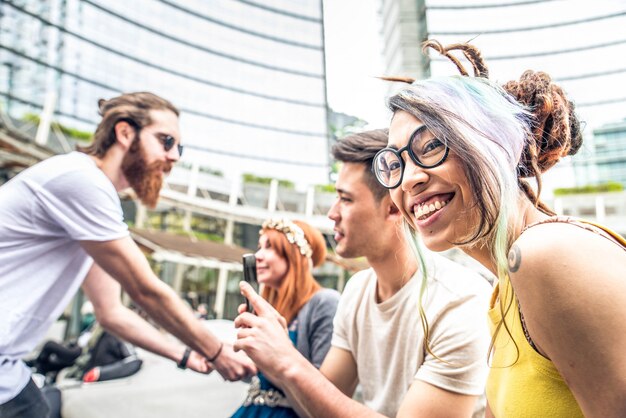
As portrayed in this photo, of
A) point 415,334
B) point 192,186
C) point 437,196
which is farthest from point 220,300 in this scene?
point 192,186

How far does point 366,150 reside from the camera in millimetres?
1071

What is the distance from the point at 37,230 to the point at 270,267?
0.74 m

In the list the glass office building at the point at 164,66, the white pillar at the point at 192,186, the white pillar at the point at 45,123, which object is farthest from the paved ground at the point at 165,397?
the white pillar at the point at 45,123

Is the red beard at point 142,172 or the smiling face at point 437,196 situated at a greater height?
the red beard at point 142,172

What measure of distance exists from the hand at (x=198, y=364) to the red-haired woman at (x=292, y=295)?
165 millimetres

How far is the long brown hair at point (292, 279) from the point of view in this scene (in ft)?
4.47

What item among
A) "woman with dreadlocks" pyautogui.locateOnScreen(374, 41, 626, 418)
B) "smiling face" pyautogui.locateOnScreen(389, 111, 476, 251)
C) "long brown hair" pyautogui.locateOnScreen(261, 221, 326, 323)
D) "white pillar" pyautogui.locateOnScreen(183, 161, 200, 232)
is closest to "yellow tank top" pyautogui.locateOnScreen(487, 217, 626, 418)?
"woman with dreadlocks" pyautogui.locateOnScreen(374, 41, 626, 418)

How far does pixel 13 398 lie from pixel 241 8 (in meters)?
4.33

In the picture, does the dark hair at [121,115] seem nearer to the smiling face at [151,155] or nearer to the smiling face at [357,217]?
the smiling face at [151,155]

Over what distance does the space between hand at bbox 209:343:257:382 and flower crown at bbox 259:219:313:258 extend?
1.64 ft

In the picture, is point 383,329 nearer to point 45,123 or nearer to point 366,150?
point 366,150

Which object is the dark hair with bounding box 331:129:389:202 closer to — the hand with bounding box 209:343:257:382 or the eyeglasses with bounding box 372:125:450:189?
the eyeglasses with bounding box 372:125:450:189

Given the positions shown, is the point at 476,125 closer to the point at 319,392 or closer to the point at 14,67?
the point at 319,392

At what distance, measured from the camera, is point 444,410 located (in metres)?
0.70
